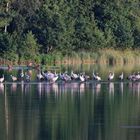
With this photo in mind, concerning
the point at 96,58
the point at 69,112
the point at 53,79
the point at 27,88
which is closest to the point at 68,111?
the point at 69,112

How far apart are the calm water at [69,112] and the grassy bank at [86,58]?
2351 centimetres

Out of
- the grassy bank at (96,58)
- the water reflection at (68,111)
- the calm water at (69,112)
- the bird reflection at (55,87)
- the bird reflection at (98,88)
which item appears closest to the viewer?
the calm water at (69,112)

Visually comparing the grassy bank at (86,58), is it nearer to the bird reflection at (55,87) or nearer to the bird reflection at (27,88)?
the bird reflection at (55,87)

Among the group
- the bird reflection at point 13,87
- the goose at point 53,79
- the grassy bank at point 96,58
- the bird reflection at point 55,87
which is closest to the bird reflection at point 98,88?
the bird reflection at point 55,87

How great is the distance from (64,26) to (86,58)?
4.59 m

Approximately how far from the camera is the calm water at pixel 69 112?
2949 cm

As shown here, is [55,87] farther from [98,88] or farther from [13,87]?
[98,88]

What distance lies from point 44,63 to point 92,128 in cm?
4224

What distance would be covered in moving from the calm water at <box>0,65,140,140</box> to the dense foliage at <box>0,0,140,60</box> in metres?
A: 26.3

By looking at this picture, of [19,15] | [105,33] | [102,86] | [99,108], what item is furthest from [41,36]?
[99,108]

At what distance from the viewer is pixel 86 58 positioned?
75.9 metres

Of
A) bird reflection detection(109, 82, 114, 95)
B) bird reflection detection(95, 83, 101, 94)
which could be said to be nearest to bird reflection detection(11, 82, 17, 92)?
bird reflection detection(95, 83, 101, 94)

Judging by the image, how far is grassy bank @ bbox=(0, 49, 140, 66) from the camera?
7356cm

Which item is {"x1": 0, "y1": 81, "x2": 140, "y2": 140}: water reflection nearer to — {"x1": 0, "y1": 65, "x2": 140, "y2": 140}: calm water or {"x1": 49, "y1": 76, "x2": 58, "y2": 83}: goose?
{"x1": 0, "y1": 65, "x2": 140, "y2": 140}: calm water
